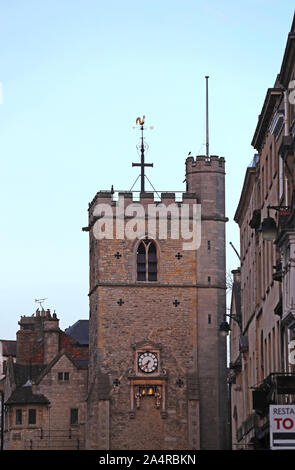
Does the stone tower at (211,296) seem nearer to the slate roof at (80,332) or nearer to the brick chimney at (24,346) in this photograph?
the brick chimney at (24,346)

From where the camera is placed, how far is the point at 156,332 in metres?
78.2

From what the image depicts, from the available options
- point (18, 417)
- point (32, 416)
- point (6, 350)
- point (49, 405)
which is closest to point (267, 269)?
point (49, 405)

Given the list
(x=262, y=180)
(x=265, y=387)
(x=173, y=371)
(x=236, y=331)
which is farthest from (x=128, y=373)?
(x=265, y=387)

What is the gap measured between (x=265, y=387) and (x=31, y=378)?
56.9 m

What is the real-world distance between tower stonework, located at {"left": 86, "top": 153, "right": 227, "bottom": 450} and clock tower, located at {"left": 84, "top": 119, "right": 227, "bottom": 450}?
2.2 inches

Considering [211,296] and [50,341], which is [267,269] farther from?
[50,341]

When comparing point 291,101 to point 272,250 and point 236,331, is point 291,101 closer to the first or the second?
point 272,250

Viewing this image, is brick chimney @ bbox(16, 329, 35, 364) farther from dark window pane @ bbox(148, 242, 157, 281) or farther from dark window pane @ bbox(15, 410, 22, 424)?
dark window pane @ bbox(148, 242, 157, 281)

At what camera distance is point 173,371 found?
77.9 meters

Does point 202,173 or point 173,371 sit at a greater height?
point 202,173

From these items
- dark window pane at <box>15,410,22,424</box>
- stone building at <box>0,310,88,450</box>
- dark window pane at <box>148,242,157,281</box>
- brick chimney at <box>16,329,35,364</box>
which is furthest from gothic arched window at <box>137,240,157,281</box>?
brick chimney at <box>16,329,35,364</box>

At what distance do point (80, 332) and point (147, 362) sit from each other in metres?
27.0

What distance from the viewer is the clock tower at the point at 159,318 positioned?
76.4 meters
